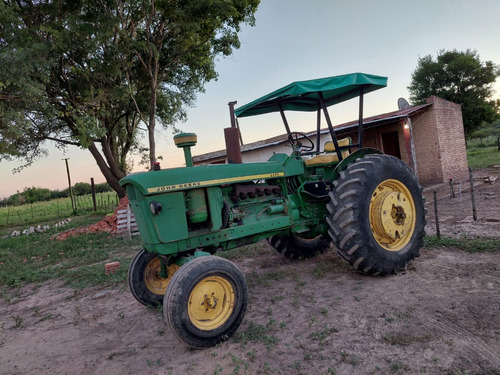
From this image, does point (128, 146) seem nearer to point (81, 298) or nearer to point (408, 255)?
point (81, 298)

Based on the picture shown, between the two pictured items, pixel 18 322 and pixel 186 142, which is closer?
pixel 186 142

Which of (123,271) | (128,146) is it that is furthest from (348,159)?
(128,146)

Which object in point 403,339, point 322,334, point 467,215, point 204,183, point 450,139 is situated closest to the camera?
point 403,339

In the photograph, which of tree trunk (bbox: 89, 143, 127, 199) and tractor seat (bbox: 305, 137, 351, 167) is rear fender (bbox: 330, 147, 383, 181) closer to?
tractor seat (bbox: 305, 137, 351, 167)

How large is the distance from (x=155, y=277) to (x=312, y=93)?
10.4 ft

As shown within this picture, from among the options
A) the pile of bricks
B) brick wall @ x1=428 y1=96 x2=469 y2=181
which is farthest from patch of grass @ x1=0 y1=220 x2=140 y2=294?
brick wall @ x1=428 y1=96 x2=469 y2=181

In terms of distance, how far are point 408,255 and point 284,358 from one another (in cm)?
223

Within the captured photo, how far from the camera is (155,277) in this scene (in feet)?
12.6

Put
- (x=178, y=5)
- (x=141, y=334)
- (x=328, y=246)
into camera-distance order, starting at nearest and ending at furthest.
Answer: (x=141, y=334) < (x=328, y=246) < (x=178, y=5)

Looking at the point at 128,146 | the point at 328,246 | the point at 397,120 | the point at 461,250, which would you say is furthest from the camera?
the point at 128,146

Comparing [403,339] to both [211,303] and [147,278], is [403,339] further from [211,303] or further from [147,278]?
[147,278]

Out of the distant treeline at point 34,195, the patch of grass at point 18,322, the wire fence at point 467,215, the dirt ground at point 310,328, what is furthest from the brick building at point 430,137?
the distant treeline at point 34,195

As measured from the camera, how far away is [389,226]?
3873mm

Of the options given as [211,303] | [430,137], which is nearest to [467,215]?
[211,303]
